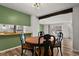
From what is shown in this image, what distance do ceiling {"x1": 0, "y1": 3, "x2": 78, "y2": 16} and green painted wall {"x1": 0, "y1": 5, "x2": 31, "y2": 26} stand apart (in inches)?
3.1

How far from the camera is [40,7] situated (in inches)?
71.6

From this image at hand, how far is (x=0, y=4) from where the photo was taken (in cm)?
165

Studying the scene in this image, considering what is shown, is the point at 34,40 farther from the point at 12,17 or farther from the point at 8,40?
the point at 12,17

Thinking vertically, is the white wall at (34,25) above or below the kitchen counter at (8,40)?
above

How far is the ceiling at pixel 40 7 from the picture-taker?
5.58ft

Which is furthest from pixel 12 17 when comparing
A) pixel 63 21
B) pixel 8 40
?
pixel 63 21

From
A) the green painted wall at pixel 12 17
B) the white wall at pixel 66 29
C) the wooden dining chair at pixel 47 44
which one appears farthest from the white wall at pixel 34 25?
the white wall at pixel 66 29

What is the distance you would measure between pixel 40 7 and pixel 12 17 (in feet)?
1.69

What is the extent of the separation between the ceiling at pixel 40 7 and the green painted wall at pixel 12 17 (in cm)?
8

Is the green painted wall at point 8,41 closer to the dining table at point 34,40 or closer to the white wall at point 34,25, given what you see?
the dining table at point 34,40

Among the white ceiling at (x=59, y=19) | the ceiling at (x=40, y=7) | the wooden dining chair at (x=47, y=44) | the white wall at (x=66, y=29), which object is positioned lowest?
the wooden dining chair at (x=47, y=44)

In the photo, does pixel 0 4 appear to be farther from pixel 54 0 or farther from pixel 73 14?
pixel 73 14

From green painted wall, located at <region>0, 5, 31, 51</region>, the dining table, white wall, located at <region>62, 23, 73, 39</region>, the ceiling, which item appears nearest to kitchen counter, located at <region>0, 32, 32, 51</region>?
green painted wall, located at <region>0, 5, 31, 51</region>

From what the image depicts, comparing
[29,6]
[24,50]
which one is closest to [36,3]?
[29,6]
